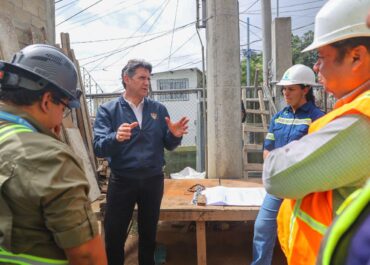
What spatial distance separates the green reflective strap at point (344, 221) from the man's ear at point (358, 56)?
793 mm

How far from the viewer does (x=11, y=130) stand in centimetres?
114

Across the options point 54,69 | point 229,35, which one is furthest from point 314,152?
point 229,35

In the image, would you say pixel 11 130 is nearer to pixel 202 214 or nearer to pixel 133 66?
pixel 133 66

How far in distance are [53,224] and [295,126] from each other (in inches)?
86.3

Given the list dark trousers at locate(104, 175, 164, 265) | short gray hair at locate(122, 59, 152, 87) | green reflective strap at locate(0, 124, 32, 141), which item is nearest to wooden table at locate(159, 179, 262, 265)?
dark trousers at locate(104, 175, 164, 265)

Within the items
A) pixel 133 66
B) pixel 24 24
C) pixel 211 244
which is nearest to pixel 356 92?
pixel 133 66

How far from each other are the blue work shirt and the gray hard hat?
1.93 m

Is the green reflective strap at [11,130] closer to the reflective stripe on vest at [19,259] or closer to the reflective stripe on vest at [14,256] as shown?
the reflective stripe on vest at [14,256]

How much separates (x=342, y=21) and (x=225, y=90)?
4.07 meters

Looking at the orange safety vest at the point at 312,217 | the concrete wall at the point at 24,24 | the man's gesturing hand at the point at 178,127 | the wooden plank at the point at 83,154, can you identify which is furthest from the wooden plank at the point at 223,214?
the concrete wall at the point at 24,24

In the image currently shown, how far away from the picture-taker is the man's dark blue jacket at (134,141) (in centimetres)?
272

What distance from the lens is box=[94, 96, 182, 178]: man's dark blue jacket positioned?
2721mm

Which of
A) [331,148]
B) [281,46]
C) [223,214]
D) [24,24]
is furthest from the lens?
[281,46]

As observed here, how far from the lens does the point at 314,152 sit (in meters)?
1.09
